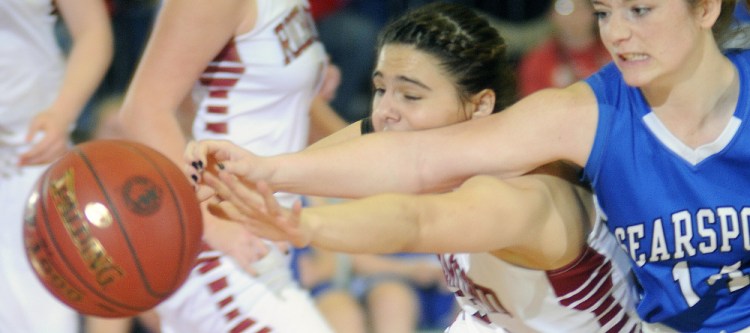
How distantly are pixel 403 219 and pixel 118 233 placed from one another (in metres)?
0.50

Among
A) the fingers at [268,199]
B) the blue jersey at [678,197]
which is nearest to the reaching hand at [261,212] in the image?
the fingers at [268,199]

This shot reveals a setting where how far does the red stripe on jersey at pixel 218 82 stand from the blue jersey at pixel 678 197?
0.87 m

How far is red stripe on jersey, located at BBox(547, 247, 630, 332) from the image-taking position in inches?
92.2

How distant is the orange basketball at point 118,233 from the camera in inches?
81.5

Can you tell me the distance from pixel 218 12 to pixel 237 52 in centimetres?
14

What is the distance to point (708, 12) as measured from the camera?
218cm

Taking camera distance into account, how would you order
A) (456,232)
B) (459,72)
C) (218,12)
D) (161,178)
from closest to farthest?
1. (456,232)
2. (161,178)
3. (459,72)
4. (218,12)

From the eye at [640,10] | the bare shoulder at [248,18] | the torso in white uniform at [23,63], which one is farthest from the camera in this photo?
the torso in white uniform at [23,63]

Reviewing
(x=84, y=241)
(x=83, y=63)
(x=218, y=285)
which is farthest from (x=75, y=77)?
(x=84, y=241)

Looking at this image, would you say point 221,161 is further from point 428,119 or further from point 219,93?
point 219,93

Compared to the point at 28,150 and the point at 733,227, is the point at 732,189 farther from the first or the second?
the point at 28,150

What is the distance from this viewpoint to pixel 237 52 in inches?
108

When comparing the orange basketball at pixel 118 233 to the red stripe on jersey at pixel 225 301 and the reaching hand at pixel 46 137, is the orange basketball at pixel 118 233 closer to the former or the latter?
the red stripe on jersey at pixel 225 301

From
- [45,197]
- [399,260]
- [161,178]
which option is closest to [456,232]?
[161,178]
